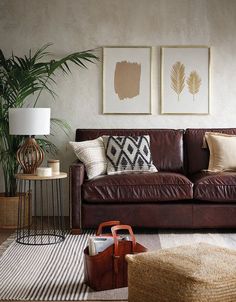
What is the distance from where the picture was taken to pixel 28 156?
14.0ft

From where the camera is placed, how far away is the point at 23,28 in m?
5.31

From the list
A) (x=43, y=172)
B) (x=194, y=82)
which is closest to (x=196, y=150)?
(x=194, y=82)

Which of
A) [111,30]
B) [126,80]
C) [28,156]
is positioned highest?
[111,30]

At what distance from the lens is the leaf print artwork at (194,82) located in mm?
5305

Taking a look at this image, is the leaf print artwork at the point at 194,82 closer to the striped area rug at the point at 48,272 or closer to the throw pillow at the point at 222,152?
the throw pillow at the point at 222,152

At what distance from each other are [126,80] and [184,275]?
3.21 metres

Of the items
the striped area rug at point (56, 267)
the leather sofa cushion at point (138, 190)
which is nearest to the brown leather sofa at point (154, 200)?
the leather sofa cushion at point (138, 190)

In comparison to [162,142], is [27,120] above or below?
above

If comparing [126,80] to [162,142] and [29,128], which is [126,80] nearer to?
[162,142]

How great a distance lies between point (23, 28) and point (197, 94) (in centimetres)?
184

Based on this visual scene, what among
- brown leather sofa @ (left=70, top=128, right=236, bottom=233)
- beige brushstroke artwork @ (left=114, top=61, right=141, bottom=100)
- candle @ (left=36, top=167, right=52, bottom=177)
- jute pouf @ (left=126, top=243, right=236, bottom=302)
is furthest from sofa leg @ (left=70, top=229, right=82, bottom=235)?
jute pouf @ (left=126, top=243, right=236, bottom=302)

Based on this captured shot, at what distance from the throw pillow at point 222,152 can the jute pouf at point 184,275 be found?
2.11 m

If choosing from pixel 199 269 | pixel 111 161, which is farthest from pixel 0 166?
pixel 199 269

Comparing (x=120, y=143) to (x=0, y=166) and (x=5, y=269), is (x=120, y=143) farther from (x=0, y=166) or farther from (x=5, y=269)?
(x=5, y=269)
